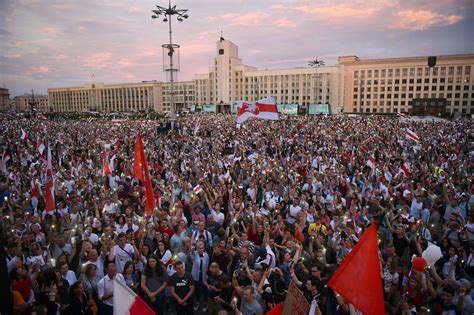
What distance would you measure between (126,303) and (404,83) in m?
100

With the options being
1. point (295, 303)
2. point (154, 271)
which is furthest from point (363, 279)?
point (154, 271)

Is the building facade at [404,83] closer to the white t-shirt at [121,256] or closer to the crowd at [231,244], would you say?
the crowd at [231,244]

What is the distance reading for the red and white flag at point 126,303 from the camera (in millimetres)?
3588

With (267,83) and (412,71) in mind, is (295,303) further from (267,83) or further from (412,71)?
(267,83)

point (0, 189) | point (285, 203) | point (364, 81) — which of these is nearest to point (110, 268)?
point (285, 203)

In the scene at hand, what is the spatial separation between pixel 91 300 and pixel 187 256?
1660 mm

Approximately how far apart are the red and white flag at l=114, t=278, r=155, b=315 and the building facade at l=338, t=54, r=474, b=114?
296 ft

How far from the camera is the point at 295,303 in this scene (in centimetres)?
339

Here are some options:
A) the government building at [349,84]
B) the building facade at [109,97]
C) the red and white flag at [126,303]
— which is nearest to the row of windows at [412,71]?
the government building at [349,84]

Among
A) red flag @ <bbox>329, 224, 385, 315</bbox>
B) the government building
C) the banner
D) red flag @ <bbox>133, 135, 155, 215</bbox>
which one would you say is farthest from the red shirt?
the government building

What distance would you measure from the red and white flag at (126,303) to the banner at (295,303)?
1.52 m

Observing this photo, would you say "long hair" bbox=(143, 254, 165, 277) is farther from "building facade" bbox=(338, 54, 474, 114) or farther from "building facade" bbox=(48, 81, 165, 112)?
"building facade" bbox=(48, 81, 165, 112)

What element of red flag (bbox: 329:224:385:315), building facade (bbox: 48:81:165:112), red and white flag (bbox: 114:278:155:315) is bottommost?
red and white flag (bbox: 114:278:155:315)

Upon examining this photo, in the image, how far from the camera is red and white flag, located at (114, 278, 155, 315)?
3588 millimetres
